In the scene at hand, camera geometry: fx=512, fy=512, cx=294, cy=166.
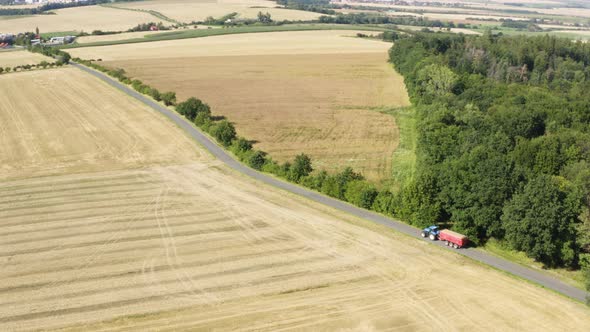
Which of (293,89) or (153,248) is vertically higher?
(293,89)

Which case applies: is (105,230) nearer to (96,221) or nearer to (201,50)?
(96,221)

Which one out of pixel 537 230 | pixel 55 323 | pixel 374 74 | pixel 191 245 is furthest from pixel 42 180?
pixel 374 74

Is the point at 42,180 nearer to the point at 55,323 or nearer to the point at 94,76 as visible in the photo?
the point at 55,323

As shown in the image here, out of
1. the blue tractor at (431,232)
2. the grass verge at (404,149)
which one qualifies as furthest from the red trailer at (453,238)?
the grass verge at (404,149)

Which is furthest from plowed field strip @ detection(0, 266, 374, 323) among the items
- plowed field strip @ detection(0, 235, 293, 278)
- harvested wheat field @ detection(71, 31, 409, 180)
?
harvested wheat field @ detection(71, 31, 409, 180)

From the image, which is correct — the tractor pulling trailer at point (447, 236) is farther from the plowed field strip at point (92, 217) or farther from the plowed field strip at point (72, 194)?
the plowed field strip at point (72, 194)

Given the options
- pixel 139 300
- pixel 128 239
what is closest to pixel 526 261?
pixel 139 300

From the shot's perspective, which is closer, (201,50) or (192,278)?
(192,278)

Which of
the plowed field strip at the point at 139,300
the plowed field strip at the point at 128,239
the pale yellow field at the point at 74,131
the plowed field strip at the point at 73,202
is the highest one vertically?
the pale yellow field at the point at 74,131

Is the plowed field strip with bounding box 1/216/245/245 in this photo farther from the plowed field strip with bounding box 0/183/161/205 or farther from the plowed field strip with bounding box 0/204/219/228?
the plowed field strip with bounding box 0/183/161/205
